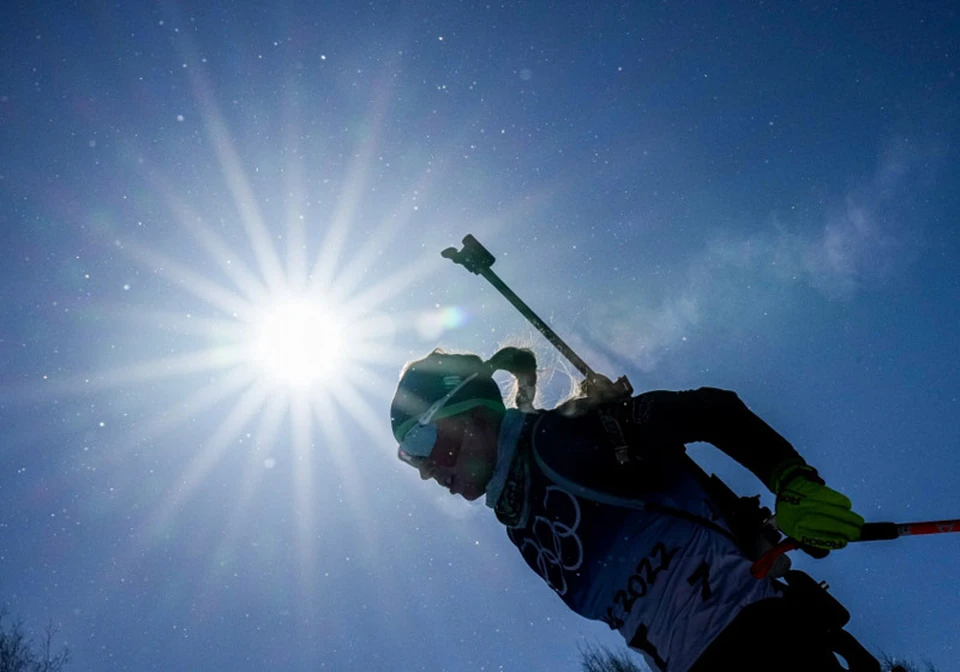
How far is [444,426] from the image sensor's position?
2.67 m

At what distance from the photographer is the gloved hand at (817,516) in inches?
66.9

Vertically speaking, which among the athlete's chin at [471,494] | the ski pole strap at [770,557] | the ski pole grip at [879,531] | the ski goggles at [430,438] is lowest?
the ski pole grip at [879,531]

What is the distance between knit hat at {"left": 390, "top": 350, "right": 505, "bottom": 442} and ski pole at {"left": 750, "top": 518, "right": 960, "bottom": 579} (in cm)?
128

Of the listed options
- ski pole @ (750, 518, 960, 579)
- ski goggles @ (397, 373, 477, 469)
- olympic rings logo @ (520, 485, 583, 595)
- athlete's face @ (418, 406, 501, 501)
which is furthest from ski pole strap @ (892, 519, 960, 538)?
ski goggles @ (397, 373, 477, 469)

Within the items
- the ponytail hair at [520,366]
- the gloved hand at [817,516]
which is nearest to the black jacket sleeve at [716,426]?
the gloved hand at [817,516]

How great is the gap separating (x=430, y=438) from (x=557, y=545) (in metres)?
0.80

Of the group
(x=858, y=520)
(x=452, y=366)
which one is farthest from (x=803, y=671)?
(x=452, y=366)

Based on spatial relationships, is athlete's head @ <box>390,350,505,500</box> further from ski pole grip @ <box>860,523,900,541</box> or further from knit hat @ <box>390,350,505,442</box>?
ski pole grip @ <box>860,523,900,541</box>

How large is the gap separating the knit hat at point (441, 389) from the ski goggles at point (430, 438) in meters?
0.02

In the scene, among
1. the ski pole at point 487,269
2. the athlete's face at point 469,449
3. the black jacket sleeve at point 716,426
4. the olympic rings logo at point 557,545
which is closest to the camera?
the black jacket sleeve at point 716,426

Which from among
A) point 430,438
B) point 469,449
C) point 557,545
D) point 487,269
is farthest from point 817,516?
point 487,269

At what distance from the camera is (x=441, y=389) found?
2.73 metres

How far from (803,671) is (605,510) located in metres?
0.76

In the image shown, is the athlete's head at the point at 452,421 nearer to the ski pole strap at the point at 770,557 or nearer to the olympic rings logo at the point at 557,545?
the olympic rings logo at the point at 557,545
